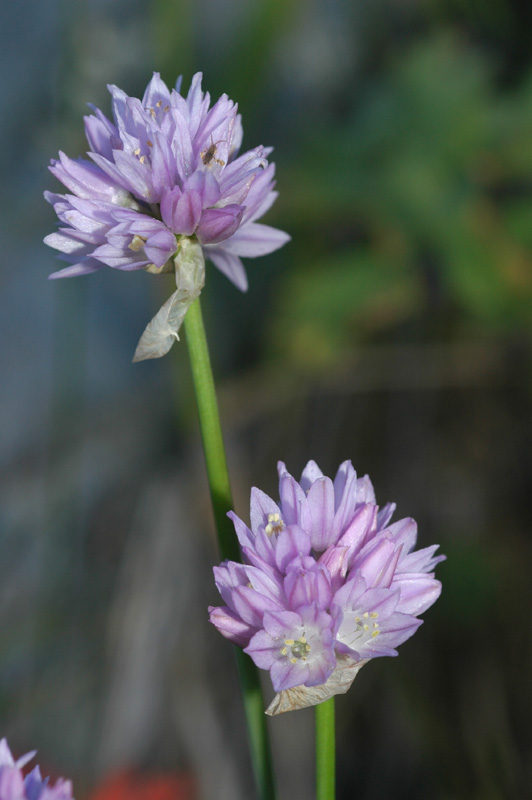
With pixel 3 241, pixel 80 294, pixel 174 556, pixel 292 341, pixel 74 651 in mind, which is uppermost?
pixel 3 241

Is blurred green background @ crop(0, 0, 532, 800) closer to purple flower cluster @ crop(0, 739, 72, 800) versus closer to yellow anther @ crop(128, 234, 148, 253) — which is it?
yellow anther @ crop(128, 234, 148, 253)

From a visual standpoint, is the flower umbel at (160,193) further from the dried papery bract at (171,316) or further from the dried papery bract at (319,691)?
the dried papery bract at (319,691)

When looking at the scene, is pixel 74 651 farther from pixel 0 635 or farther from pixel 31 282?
pixel 31 282

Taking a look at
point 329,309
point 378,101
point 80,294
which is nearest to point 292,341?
point 329,309

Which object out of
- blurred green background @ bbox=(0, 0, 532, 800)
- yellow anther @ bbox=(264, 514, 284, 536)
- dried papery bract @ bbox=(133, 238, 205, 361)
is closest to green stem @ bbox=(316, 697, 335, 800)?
yellow anther @ bbox=(264, 514, 284, 536)

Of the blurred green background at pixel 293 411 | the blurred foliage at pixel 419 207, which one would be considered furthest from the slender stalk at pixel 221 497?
the blurred foliage at pixel 419 207

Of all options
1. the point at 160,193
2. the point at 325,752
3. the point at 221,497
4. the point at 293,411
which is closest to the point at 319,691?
the point at 325,752
